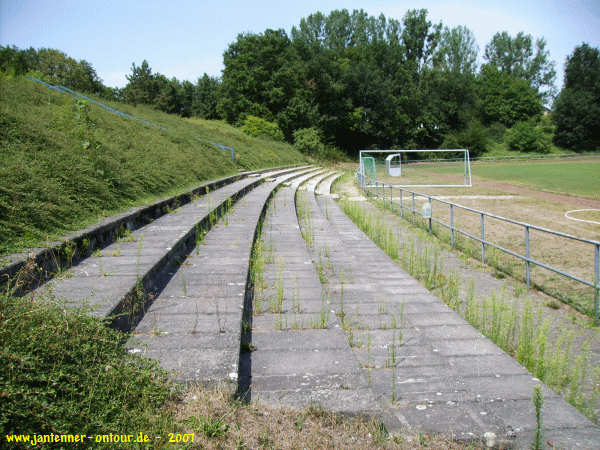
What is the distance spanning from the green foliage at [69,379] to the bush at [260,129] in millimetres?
41120

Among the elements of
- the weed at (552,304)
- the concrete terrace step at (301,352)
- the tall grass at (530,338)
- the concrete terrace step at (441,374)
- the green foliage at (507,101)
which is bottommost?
the weed at (552,304)

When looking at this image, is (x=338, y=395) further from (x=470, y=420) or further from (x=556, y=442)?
(x=556, y=442)

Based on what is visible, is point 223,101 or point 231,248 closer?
point 231,248

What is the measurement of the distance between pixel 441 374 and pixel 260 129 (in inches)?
1688

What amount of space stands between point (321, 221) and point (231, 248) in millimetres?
5613

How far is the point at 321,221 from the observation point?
11758mm

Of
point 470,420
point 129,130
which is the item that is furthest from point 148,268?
point 129,130

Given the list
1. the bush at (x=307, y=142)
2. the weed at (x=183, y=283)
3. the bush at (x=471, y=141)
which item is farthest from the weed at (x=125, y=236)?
the bush at (x=471, y=141)

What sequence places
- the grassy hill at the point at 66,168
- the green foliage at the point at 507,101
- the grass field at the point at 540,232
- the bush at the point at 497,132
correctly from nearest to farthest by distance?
the grassy hill at the point at 66,168
the grass field at the point at 540,232
the bush at the point at 497,132
the green foliage at the point at 507,101

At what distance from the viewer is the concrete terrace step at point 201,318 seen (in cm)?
281

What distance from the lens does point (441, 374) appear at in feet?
11.5

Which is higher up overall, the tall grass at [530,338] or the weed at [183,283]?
the weed at [183,283]

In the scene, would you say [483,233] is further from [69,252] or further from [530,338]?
[69,252]

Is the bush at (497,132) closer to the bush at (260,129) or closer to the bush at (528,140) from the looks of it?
the bush at (528,140)
